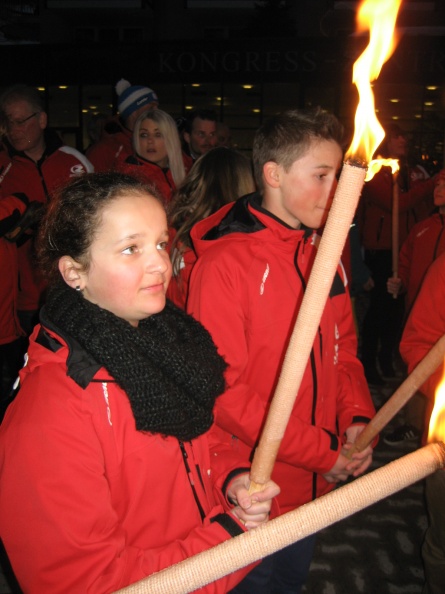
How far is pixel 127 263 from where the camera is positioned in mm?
1646

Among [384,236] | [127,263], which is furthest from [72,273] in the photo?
[384,236]

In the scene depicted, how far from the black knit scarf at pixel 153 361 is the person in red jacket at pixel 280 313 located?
15.1 inches

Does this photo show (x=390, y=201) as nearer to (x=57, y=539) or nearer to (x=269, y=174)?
(x=269, y=174)

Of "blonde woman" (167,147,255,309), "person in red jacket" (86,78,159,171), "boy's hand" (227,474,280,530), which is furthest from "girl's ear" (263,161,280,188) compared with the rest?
"person in red jacket" (86,78,159,171)

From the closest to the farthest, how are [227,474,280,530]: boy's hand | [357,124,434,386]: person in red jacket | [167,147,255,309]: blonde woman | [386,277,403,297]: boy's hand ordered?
1. [227,474,280,530]: boy's hand
2. [167,147,255,309]: blonde woman
3. [386,277,403,297]: boy's hand
4. [357,124,434,386]: person in red jacket

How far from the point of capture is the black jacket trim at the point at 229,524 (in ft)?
4.70

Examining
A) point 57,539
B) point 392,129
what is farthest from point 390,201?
point 57,539

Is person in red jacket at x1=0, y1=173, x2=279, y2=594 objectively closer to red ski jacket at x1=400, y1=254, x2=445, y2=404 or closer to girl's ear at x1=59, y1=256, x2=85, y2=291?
girl's ear at x1=59, y1=256, x2=85, y2=291

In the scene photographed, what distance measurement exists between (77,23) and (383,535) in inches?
1260

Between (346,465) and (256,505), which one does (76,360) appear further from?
(346,465)

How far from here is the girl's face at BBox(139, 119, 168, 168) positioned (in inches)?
201

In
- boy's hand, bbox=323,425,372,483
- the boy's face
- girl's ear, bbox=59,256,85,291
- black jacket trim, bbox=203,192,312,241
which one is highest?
the boy's face

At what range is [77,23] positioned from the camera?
2936 centimetres

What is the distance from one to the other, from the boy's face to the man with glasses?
2844 millimetres
